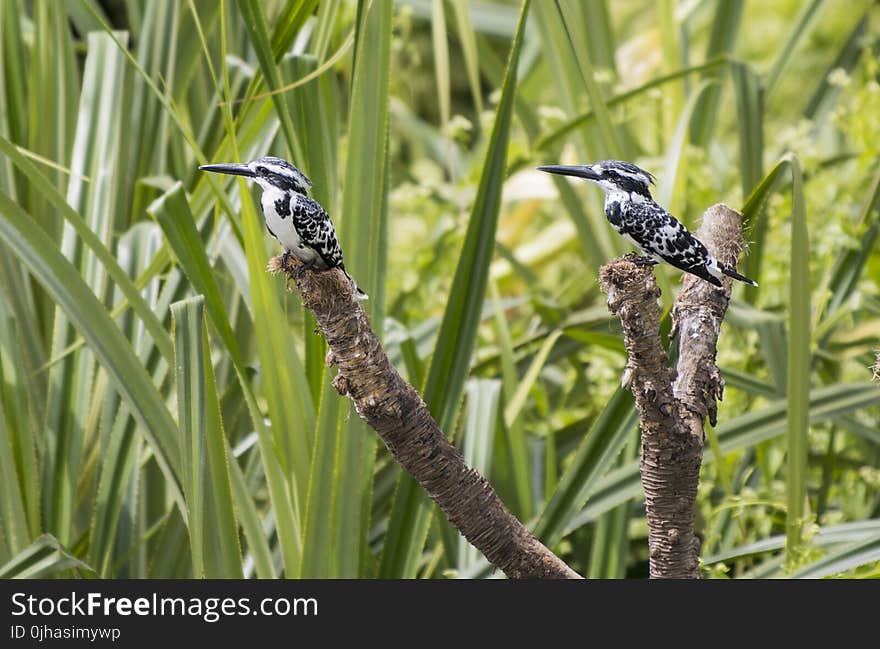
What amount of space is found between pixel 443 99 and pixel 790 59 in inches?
32.0

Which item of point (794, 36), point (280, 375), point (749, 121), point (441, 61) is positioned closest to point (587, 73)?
point (441, 61)

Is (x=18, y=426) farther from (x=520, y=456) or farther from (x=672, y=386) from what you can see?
(x=672, y=386)

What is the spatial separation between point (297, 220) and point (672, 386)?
263 millimetres

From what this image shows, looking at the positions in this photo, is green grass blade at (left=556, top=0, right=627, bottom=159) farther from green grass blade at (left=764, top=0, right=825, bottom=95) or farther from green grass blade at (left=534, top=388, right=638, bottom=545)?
green grass blade at (left=764, top=0, right=825, bottom=95)

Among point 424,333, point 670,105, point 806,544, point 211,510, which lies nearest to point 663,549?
point 806,544

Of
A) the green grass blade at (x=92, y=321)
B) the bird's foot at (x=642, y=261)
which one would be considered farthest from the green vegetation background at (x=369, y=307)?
the bird's foot at (x=642, y=261)

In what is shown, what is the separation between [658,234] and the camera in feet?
1.99

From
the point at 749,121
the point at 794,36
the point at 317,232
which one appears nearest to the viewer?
the point at 317,232

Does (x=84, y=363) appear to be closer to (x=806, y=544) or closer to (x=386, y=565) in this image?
(x=386, y=565)

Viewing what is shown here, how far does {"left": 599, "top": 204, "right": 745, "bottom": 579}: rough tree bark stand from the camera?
1.99ft

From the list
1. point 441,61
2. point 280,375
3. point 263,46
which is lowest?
point 280,375
